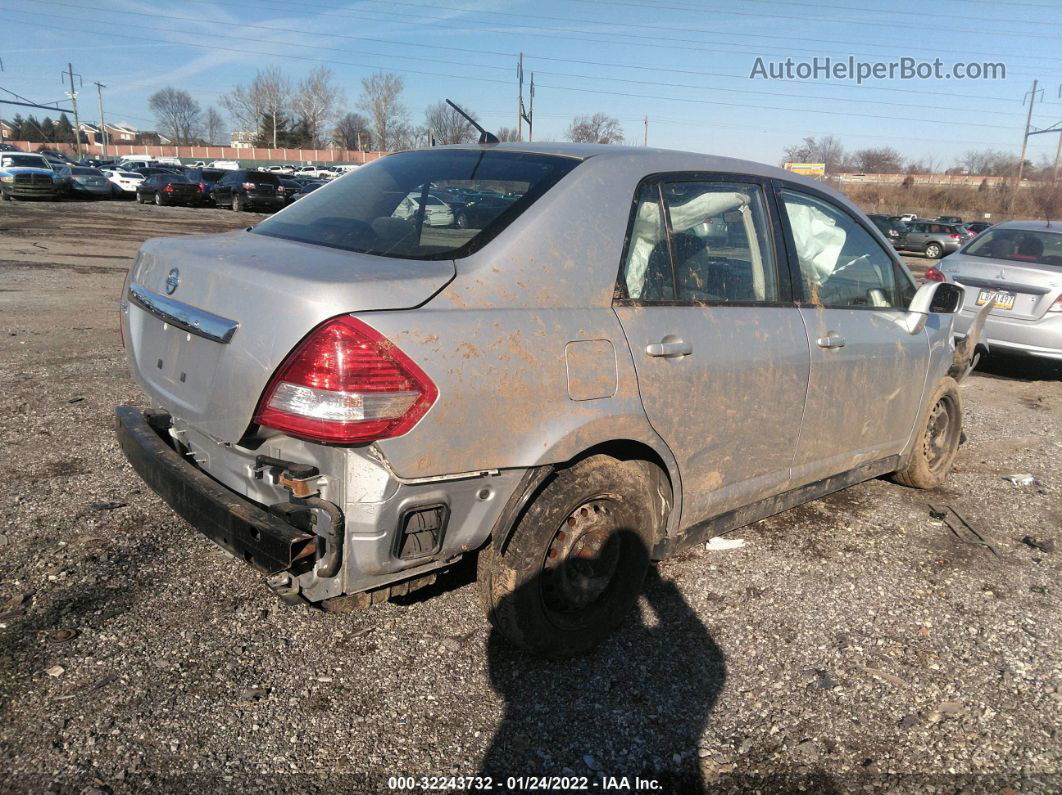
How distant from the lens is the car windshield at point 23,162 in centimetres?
3050

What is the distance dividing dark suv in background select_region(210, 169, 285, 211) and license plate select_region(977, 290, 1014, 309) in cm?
2867

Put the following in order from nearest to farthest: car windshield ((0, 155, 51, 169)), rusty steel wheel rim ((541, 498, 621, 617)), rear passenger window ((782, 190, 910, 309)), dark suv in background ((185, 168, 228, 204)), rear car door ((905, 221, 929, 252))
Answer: rusty steel wheel rim ((541, 498, 621, 617)), rear passenger window ((782, 190, 910, 309)), rear car door ((905, 221, 929, 252)), car windshield ((0, 155, 51, 169)), dark suv in background ((185, 168, 228, 204))

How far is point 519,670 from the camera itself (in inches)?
116

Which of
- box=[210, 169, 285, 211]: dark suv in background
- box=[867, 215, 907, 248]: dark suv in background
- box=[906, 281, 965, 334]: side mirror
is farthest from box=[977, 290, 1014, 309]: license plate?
box=[210, 169, 285, 211]: dark suv in background

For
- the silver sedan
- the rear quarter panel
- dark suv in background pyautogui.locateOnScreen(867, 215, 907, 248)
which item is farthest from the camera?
dark suv in background pyautogui.locateOnScreen(867, 215, 907, 248)

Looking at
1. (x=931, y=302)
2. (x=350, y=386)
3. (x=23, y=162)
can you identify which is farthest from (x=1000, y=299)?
(x=23, y=162)

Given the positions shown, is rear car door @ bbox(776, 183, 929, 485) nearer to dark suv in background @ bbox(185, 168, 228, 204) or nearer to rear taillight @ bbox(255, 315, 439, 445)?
rear taillight @ bbox(255, 315, 439, 445)

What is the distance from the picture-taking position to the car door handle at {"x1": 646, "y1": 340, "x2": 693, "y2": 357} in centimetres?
284

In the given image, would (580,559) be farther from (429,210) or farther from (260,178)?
(260,178)

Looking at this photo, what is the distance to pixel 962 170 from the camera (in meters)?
77.4

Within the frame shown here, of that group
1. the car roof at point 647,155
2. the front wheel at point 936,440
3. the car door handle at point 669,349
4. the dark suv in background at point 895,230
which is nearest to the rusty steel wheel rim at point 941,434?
the front wheel at point 936,440

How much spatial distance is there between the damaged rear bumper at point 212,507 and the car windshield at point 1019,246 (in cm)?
865

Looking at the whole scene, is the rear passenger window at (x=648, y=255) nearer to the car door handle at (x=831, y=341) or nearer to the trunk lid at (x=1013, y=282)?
the car door handle at (x=831, y=341)

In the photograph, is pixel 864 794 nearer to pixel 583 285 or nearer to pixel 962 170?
pixel 583 285
